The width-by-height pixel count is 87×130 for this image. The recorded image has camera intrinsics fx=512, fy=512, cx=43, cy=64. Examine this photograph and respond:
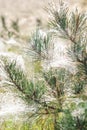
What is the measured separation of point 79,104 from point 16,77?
372mm

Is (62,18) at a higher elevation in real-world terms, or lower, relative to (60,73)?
higher

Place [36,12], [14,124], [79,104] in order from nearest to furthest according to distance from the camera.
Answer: [79,104], [14,124], [36,12]

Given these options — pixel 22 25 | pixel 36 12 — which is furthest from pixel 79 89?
pixel 36 12

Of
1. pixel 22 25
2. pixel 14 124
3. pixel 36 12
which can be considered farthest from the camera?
pixel 36 12

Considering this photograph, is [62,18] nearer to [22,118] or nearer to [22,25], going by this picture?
[22,118]

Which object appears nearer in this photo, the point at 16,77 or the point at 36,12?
the point at 16,77

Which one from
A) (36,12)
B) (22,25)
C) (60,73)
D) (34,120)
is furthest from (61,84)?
(36,12)

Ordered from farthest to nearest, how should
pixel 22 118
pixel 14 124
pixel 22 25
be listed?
pixel 22 25 < pixel 14 124 < pixel 22 118

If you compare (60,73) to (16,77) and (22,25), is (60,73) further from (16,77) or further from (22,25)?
(22,25)

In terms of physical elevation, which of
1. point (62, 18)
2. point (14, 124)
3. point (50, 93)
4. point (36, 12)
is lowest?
point (36, 12)

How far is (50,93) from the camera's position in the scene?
2.88 metres

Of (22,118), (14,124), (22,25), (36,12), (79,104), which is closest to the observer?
(79,104)

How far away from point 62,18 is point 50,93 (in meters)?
0.43

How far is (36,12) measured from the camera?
709 inches
